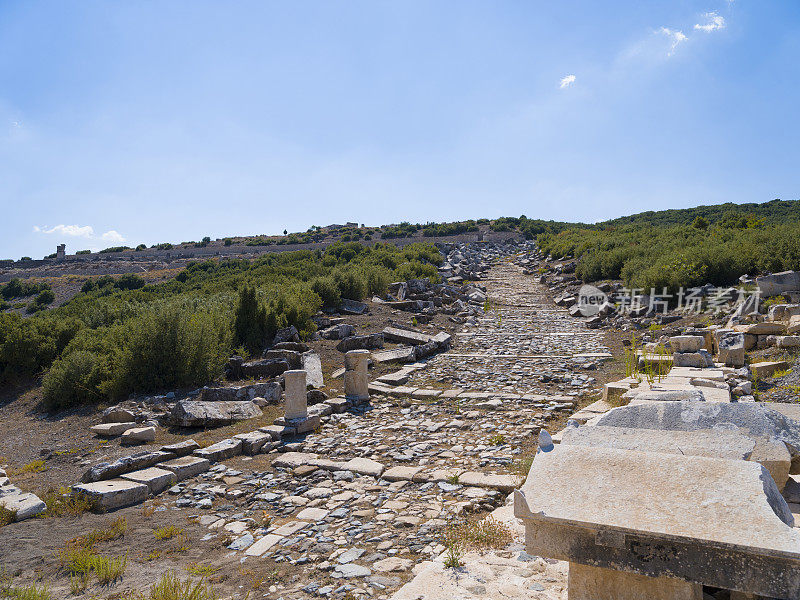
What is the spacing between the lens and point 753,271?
16625 millimetres

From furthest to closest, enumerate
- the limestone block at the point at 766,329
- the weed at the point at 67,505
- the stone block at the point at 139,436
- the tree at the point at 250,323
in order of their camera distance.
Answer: the tree at the point at 250,323 < the limestone block at the point at 766,329 < the stone block at the point at 139,436 < the weed at the point at 67,505

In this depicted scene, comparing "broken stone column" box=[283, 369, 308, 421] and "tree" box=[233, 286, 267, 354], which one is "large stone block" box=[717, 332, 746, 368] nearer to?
"broken stone column" box=[283, 369, 308, 421]

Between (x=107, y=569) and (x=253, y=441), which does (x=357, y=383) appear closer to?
(x=253, y=441)

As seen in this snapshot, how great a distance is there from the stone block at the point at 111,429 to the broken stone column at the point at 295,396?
2.60 metres

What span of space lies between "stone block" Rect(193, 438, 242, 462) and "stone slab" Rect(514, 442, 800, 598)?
18.2 feet

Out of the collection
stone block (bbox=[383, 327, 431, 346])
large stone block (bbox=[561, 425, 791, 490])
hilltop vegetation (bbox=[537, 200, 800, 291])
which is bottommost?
stone block (bbox=[383, 327, 431, 346])

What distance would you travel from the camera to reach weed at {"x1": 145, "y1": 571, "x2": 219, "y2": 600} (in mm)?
3498

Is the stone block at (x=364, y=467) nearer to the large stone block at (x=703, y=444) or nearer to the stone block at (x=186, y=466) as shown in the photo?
the stone block at (x=186, y=466)

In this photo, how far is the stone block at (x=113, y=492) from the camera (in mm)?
5742

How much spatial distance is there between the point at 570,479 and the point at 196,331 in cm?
971

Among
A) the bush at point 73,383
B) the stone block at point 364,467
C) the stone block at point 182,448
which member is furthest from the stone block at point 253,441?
the bush at point 73,383

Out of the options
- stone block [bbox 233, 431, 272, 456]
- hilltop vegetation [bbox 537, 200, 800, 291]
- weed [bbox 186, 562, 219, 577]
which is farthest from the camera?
hilltop vegetation [bbox 537, 200, 800, 291]

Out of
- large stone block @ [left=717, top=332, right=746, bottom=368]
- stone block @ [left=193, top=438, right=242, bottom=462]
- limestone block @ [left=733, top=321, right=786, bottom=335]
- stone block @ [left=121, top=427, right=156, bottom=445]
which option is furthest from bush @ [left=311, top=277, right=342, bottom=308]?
limestone block @ [left=733, top=321, right=786, bottom=335]

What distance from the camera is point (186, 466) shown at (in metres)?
6.69
